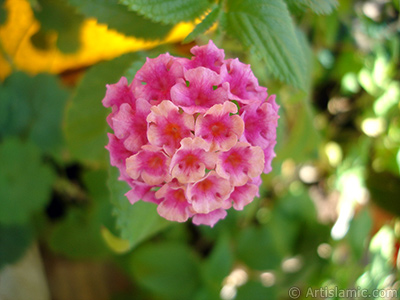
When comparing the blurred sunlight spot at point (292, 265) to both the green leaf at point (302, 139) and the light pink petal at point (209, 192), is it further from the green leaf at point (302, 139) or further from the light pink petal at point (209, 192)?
the light pink petal at point (209, 192)

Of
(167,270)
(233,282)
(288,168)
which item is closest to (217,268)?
(167,270)

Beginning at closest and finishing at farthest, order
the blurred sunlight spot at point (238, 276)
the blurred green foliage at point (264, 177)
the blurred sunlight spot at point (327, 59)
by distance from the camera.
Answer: the blurred green foliage at point (264, 177), the blurred sunlight spot at point (238, 276), the blurred sunlight spot at point (327, 59)

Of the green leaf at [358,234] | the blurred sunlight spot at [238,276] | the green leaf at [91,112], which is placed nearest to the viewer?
the green leaf at [91,112]

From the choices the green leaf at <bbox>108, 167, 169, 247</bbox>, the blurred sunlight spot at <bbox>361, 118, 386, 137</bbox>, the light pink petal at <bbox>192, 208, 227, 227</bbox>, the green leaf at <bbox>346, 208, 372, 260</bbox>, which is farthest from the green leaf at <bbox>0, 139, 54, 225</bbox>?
the blurred sunlight spot at <bbox>361, 118, 386, 137</bbox>

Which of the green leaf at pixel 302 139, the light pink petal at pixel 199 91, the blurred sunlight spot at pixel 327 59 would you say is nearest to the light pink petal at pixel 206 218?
the light pink petal at pixel 199 91

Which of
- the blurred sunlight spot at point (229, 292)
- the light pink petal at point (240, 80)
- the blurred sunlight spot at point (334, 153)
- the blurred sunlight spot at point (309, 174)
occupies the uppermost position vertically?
the light pink petal at point (240, 80)

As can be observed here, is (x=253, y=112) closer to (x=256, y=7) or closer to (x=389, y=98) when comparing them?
(x=256, y=7)

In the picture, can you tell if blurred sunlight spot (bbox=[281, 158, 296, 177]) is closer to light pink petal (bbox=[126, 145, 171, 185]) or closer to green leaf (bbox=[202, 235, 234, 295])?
green leaf (bbox=[202, 235, 234, 295])
